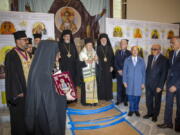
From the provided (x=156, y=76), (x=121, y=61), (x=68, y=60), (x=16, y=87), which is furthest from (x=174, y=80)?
(x=16, y=87)

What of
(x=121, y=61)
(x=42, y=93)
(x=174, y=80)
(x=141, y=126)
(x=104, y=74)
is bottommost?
(x=141, y=126)

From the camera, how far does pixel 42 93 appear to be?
66.8 inches

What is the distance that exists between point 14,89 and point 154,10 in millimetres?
7524

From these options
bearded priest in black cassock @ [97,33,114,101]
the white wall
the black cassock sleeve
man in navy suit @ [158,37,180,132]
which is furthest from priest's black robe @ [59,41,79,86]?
the white wall

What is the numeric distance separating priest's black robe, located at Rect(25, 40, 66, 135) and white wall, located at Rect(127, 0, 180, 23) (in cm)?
642

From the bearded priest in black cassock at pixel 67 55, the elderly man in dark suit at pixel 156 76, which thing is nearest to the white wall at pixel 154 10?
the bearded priest in black cassock at pixel 67 55

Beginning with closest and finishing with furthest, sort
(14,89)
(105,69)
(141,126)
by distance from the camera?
(14,89), (141,126), (105,69)

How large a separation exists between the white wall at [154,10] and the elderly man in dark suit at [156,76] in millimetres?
4228

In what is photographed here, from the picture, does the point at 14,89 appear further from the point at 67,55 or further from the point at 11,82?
the point at 67,55

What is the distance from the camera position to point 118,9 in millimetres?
7020

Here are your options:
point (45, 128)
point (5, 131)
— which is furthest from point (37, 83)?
point (5, 131)

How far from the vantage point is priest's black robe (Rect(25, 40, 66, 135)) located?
1.68m

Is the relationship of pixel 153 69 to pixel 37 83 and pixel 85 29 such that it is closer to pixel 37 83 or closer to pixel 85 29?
pixel 37 83

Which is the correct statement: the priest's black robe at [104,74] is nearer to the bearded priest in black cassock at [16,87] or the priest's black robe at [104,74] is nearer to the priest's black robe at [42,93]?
the bearded priest in black cassock at [16,87]
